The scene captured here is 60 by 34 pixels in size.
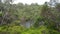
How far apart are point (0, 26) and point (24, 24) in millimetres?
1108

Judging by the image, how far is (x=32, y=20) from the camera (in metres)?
9.95

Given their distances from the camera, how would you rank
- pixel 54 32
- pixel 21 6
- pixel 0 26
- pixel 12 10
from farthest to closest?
pixel 21 6, pixel 12 10, pixel 0 26, pixel 54 32

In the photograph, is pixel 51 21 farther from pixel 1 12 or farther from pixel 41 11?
pixel 1 12

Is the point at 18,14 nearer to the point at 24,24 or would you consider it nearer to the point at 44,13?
the point at 24,24

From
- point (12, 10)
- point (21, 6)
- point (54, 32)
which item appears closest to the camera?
point (54, 32)

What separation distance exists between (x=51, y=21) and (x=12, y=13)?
78.8 inches

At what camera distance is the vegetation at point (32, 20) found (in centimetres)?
915

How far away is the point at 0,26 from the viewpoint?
31.8 feet

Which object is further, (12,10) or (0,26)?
(12,10)

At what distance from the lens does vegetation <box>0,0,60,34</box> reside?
915cm

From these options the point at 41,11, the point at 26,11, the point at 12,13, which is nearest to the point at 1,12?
the point at 12,13

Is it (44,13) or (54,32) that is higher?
(44,13)

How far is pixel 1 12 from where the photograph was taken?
33.4ft

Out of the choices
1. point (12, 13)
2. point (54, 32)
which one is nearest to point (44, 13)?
point (54, 32)
